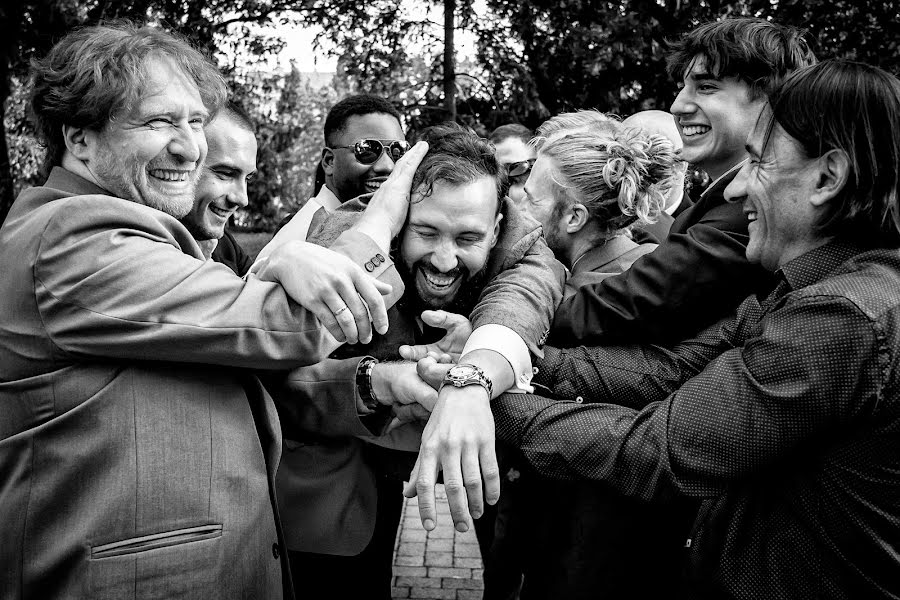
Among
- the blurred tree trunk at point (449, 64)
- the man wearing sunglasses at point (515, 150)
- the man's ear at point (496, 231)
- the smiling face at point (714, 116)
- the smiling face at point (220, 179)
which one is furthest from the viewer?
the blurred tree trunk at point (449, 64)

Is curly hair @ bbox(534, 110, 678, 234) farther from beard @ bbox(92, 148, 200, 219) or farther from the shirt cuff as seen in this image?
beard @ bbox(92, 148, 200, 219)

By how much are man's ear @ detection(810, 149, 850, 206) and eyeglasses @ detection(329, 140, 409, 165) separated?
9.38ft

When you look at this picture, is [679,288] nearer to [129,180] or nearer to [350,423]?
[350,423]

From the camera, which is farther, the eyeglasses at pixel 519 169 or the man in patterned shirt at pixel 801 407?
the eyeglasses at pixel 519 169

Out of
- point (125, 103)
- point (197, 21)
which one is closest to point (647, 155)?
point (125, 103)

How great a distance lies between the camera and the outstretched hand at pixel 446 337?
2.37 meters

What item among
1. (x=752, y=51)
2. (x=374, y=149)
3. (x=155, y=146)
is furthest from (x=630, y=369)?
(x=374, y=149)

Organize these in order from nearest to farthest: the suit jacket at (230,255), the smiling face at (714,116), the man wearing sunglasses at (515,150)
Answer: the smiling face at (714,116), the suit jacket at (230,255), the man wearing sunglasses at (515,150)

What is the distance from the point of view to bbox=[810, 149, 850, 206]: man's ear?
181cm

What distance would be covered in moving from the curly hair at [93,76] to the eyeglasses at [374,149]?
2200 millimetres

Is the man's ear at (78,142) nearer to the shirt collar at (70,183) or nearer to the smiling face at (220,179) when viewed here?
the shirt collar at (70,183)

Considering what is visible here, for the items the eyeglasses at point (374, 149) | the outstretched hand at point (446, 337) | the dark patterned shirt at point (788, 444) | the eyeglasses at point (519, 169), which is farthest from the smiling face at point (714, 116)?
the eyeglasses at point (519, 169)

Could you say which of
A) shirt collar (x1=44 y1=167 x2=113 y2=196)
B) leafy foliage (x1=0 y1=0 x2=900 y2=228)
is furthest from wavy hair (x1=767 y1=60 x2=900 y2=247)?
leafy foliage (x1=0 y1=0 x2=900 y2=228)

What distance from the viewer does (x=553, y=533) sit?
8.31 feet
